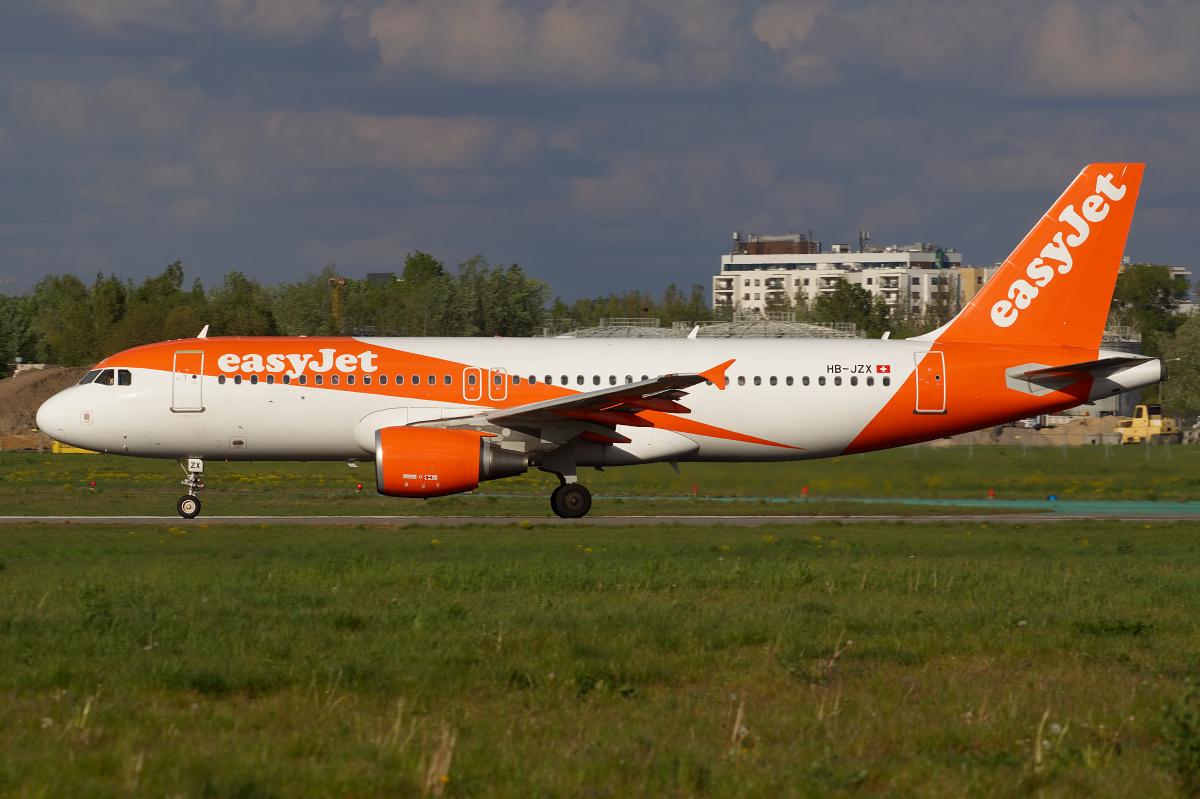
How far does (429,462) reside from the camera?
78.2 ft

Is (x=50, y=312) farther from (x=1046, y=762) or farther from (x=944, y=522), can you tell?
(x=1046, y=762)

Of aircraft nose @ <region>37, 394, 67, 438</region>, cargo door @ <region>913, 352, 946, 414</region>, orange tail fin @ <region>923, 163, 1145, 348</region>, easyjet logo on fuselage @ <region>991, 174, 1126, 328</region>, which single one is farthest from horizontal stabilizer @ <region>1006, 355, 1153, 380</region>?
aircraft nose @ <region>37, 394, 67, 438</region>

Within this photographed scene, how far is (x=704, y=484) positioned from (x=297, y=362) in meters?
9.35

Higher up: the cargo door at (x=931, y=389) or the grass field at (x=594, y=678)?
the cargo door at (x=931, y=389)

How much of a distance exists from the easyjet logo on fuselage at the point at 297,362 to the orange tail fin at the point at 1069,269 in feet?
42.8

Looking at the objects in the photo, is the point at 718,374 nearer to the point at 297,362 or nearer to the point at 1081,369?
the point at 1081,369

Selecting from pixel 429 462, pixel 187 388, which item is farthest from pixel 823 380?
pixel 187 388

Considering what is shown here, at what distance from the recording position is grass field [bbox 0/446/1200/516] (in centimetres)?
2803

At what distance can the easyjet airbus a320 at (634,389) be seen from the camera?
83.7 feet

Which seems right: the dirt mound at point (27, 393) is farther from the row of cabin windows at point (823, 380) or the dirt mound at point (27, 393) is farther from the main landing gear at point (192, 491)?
the row of cabin windows at point (823, 380)

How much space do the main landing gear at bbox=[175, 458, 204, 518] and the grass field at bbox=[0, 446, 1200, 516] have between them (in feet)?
6.10

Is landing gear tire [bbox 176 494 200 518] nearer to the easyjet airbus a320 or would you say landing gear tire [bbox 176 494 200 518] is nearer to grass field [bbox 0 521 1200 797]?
the easyjet airbus a320

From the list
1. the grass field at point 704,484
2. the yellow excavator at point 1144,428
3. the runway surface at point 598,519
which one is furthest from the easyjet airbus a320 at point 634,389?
the yellow excavator at point 1144,428

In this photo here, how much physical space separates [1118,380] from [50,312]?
477ft
